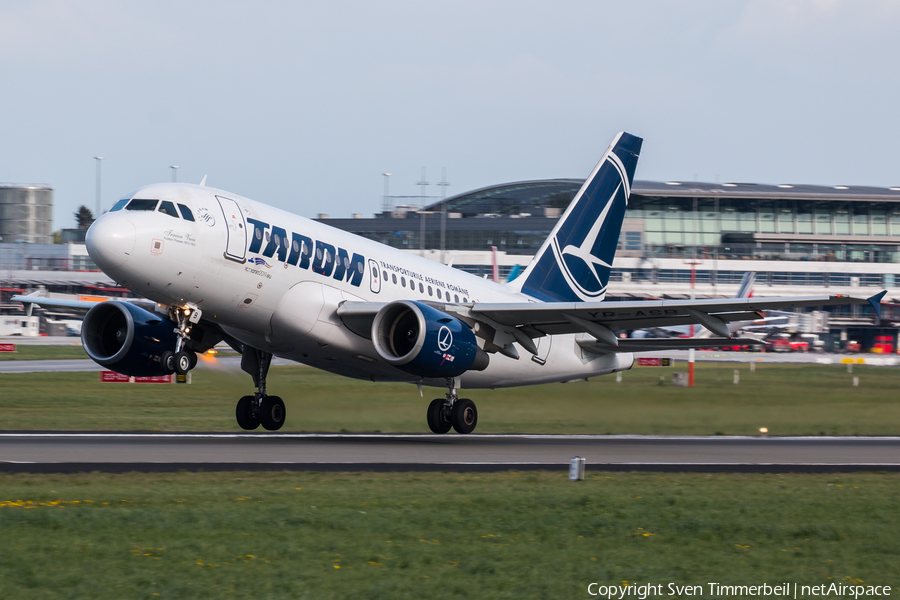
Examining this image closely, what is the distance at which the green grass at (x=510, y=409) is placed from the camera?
2580cm

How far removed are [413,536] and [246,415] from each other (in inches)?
578

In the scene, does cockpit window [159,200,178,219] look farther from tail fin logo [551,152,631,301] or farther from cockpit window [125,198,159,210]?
tail fin logo [551,152,631,301]

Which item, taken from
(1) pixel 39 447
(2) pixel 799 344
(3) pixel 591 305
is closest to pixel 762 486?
(3) pixel 591 305

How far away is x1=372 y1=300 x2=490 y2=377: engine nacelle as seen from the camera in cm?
2097

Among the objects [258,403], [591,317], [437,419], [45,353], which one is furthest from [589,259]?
[45,353]

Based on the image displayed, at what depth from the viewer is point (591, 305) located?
2256 centimetres

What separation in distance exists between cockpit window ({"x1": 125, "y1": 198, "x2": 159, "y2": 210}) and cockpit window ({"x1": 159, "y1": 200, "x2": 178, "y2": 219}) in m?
0.14

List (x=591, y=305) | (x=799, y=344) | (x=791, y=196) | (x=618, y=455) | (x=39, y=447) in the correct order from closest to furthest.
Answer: (x=39, y=447) < (x=618, y=455) < (x=591, y=305) < (x=799, y=344) < (x=791, y=196)

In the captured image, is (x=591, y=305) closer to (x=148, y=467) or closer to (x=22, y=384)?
(x=148, y=467)

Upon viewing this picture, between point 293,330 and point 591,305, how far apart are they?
690 cm

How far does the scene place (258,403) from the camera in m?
24.5

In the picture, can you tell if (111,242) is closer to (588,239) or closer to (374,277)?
A: (374,277)

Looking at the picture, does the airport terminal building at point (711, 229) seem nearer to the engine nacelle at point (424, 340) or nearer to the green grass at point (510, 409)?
the green grass at point (510, 409)

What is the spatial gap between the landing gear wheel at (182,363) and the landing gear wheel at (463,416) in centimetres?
689
